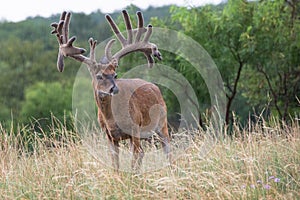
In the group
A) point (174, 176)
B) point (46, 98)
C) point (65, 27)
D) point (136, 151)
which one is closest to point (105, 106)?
point (136, 151)

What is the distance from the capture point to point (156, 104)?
780 centimetres

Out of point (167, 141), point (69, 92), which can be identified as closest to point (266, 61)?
point (167, 141)

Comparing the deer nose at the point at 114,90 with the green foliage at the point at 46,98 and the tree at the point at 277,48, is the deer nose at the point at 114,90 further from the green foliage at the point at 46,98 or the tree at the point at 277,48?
the green foliage at the point at 46,98

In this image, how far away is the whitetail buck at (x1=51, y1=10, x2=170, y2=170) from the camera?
21.7 feet

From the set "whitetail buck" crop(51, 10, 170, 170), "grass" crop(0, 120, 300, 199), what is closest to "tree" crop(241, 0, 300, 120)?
"whitetail buck" crop(51, 10, 170, 170)

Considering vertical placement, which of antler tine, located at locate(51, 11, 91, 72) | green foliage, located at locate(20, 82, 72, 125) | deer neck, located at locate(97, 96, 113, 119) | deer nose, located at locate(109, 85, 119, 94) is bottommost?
green foliage, located at locate(20, 82, 72, 125)

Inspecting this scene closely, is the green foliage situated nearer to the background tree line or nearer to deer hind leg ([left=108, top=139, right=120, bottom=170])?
the background tree line

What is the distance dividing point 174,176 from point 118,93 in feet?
4.47

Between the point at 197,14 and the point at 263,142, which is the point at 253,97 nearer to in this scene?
the point at 197,14

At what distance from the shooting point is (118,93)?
6973 mm

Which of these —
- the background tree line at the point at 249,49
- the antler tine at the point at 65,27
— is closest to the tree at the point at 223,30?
the background tree line at the point at 249,49

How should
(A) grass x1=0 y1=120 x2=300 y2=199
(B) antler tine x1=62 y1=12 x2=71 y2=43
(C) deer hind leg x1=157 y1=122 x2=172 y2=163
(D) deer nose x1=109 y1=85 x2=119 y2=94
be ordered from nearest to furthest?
1. (A) grass x1=0 y1=120 x2=300 y2=199
2. (D) deer nose x1=109 y1=85 x2=119 y2=94
3. (B) antler tine x1=62 y1=12 x2=71 y2=43
4. (C) deer hind leg x1=157 y1=122 x2=172 y2=163

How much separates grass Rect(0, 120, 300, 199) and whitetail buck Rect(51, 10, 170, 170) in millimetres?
442

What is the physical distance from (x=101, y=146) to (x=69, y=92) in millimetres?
36404
